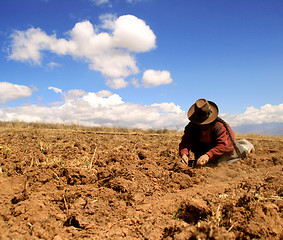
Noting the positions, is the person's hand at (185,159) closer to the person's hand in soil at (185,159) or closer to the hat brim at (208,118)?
the person's hand in soil at (185,159)

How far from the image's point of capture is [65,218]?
2324 millimetres

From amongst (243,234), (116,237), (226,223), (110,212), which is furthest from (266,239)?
(110,212)

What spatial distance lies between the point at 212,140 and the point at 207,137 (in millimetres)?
129

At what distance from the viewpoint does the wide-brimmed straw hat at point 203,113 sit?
4.59 m

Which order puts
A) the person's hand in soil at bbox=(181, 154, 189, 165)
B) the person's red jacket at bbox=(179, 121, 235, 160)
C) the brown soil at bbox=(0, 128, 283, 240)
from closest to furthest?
the brown soil at bbox=(0, 128, 283, 240) → the person's hand in soil at bbox=(181, 154, 189, 165) → the person's red jacket at bbox=(179, 121, 235, 160)

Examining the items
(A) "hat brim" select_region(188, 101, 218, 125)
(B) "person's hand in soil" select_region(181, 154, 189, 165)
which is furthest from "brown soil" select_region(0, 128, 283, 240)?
(A) "hat brim" select_region(188, 101, 218, 125)

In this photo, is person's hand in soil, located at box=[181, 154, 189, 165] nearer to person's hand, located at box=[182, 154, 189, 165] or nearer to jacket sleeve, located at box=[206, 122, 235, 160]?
person's hand, located at box=[182, 154, 189, 165]

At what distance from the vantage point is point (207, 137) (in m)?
4.95

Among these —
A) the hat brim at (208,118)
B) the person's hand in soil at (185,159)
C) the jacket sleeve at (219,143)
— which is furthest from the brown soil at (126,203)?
the hat brim at (208,118)

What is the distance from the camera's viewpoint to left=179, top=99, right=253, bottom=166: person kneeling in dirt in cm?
461

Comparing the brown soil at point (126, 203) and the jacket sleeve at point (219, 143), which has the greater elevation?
the jacket sleeve at point (219, 143)

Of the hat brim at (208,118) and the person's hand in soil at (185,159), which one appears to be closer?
the person's hand in soil at (185,159)

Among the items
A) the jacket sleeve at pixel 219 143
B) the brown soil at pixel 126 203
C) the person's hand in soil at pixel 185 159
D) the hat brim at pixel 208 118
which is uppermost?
the hat brim at pixel 208 118

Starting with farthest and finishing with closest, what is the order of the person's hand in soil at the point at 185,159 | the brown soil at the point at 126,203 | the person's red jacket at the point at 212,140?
the person's red jacket at the point at 212,140 < the person's hand in soil at the point at 185,159 < the brown soil at the point at 126,203
